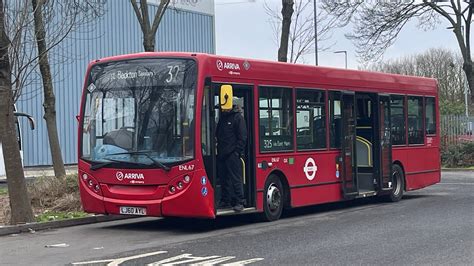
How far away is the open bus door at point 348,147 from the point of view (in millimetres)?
16000

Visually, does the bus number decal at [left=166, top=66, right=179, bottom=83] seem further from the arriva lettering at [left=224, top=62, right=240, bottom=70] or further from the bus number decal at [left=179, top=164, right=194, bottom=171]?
Answer: the bus number decal at [left=179, top=164, right=194, bottom=171]

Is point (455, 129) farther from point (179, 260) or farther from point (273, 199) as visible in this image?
point (179, 260)

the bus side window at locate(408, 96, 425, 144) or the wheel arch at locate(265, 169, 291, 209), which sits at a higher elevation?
the bus side window at locate(408, 96, 425, 144)

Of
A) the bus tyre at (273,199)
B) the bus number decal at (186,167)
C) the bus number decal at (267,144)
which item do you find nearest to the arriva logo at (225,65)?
the bus number decal at (267,144)

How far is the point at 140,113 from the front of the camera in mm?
12602

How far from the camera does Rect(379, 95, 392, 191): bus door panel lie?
17.3m

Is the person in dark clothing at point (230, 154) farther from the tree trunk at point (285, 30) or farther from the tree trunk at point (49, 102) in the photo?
the tree trunk at point (285, 30)

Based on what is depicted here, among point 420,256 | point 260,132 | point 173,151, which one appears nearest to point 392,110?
point 260,132

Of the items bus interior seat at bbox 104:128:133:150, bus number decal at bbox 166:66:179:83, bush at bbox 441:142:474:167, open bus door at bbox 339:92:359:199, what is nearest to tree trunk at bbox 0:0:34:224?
bus interior seat at bbox 104:128:133:150

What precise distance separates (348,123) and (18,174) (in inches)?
273

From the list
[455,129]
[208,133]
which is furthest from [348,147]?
[455,129]

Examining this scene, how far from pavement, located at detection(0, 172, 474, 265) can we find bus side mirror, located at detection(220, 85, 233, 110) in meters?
2.11

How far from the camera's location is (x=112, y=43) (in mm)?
43438

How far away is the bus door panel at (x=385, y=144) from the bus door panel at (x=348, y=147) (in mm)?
1116
